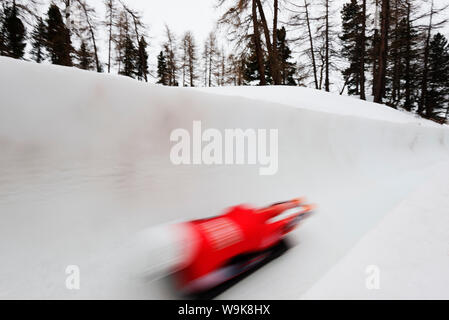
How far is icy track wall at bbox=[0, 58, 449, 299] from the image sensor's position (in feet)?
3.59

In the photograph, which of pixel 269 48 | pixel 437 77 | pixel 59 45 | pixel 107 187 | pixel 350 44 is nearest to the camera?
pixel 107 187

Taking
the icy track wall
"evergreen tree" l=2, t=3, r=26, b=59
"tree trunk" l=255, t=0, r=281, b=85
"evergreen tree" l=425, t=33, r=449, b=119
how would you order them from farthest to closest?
"evergreen tree" l=425, t=33, r=449, b=119 → "tree trunk" l=255, t=0, r=281, b=85 → "evergreen tree" l=2, t=3, r=26, b=59 → the icy track wall

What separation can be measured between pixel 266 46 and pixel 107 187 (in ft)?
29.1

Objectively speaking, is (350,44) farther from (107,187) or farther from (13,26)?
(107,187)

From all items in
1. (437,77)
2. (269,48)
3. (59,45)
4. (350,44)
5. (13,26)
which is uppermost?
(350,44)

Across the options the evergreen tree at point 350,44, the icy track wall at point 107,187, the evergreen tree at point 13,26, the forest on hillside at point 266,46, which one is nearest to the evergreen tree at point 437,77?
the forest on hillside at point 266,46

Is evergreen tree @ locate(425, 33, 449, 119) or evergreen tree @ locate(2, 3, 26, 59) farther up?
evergreen tree @ locate(425, 33, 449, 119)

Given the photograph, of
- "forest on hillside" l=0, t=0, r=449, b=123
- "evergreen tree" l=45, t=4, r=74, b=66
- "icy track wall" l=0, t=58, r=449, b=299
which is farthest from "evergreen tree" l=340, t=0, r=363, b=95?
"icy track wall" l=0, t=58, r=449, b=299

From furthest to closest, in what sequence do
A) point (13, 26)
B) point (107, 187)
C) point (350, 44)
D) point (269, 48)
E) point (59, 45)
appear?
point (350, 44) → point (269, 48) → point (59, 45) → point (13, 26) → point (107, 187)

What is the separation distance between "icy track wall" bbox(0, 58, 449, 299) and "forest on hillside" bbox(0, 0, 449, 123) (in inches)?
119

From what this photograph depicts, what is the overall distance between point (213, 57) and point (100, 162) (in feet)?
85.0

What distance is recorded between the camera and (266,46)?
843 centimetres

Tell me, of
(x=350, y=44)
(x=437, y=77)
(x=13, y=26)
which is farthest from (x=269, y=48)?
(x=437, y=77)

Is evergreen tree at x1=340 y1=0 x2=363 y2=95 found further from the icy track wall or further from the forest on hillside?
the icy track wall
